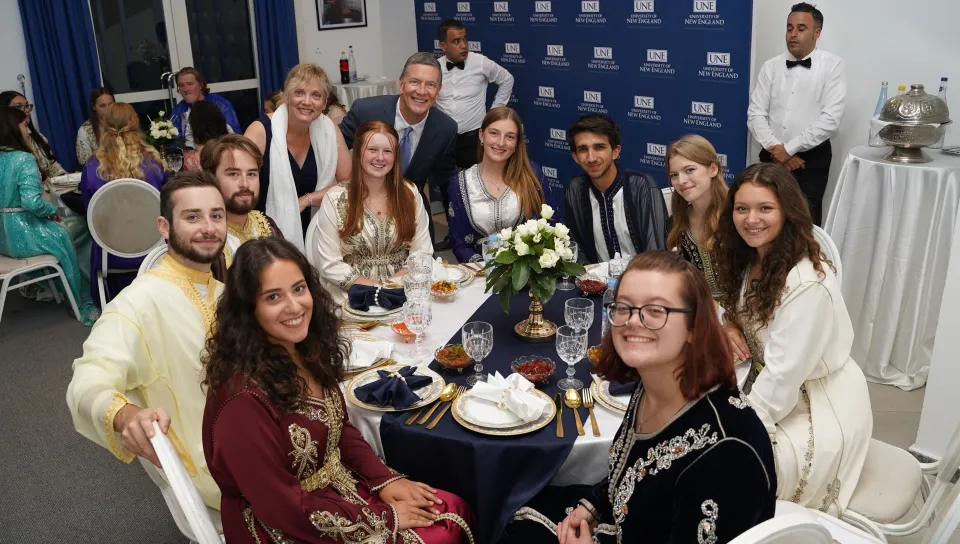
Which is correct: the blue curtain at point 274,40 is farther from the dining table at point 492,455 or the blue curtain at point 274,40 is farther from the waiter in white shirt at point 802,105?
the dining table at point 492,455

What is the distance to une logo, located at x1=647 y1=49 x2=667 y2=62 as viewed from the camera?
253 inches

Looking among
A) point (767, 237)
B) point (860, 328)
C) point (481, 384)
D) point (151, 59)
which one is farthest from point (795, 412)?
point (151, 59)

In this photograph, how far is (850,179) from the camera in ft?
14.2

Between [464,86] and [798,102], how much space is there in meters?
3.03

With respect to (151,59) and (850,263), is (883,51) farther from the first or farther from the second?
(151,59)

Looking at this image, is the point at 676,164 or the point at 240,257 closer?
the point at 240,257

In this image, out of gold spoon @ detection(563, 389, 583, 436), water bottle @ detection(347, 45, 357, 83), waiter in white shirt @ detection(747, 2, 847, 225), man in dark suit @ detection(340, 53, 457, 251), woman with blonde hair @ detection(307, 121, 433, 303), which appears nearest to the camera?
gold spoon @ detection(563, 389, 583, 436)

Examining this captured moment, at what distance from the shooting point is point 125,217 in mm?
4441

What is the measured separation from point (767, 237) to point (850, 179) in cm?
220

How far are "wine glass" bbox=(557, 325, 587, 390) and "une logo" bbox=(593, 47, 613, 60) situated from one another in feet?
16.3

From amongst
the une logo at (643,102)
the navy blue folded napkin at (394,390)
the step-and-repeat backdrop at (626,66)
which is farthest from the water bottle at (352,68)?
the navy blue folded napkin at (394,390)

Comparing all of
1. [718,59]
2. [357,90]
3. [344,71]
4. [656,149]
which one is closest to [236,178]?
[718,59]

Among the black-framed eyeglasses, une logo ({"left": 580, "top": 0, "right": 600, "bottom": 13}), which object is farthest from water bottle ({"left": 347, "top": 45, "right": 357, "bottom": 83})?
the black-framed eyeglasses

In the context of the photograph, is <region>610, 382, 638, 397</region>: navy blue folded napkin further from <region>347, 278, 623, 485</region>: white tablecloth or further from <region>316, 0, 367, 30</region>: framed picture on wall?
<region>316, 0, 367, 30</region>: framed picture on wall
